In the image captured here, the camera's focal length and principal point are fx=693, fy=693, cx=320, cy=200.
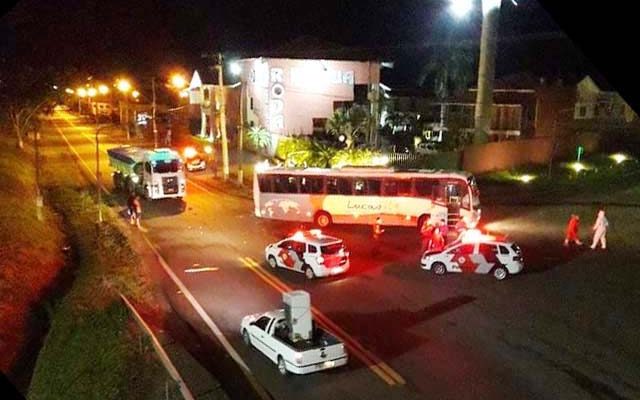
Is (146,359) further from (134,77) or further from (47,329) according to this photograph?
(134,77)

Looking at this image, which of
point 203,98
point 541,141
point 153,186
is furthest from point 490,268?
point 203,98

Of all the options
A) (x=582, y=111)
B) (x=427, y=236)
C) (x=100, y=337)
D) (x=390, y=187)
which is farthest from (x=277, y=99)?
(x=100, y=337)

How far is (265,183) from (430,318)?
42.9 feet

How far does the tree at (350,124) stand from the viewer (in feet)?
133

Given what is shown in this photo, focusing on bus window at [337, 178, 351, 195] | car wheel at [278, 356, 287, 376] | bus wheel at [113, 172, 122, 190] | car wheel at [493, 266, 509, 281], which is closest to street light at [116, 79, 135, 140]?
bus wheel at [113, 172, 122, 190]

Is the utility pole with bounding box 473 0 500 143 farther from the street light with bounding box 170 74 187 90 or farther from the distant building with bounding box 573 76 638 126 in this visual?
the street light with bounding box 170 74 187 90

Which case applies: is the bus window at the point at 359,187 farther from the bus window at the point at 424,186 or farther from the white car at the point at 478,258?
the white car at the point at 478,258

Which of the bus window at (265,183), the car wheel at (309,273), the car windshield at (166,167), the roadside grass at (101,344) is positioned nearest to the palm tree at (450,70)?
the car windshield at (166,167)

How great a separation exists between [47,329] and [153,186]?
43.4 feet

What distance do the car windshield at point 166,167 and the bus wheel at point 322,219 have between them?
339 inches

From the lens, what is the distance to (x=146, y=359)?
14055 mm

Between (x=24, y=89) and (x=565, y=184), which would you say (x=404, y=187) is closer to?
(x=565, y=184)

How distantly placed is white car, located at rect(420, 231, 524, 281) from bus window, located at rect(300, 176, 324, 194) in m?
7.74

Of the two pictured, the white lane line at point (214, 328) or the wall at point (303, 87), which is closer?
the white lane line at point (214, 328)
